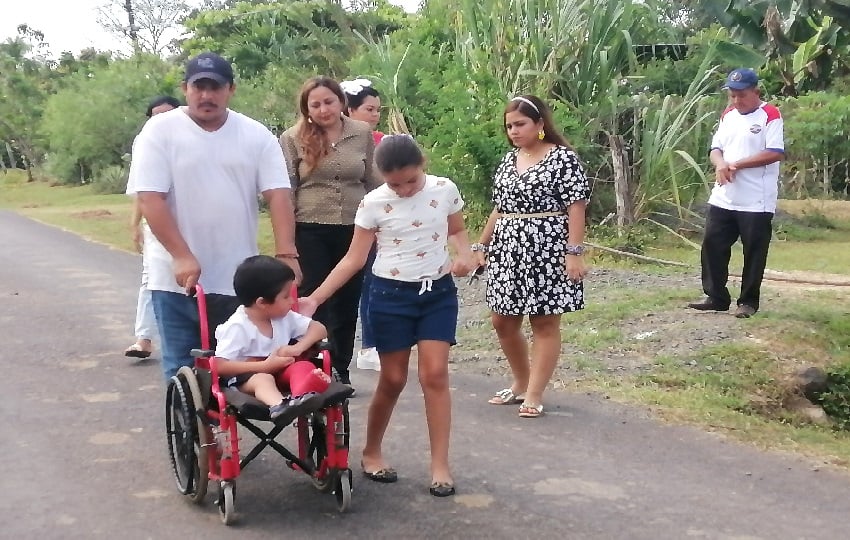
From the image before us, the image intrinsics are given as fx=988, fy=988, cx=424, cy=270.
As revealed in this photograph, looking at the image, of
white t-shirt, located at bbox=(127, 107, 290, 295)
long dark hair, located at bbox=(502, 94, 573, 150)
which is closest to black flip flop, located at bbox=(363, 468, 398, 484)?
white t-shirt, located at bbox=(127, 107, 290, 295)

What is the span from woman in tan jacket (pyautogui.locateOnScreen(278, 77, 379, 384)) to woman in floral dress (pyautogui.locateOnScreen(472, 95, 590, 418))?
2.57ft

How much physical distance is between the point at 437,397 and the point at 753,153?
4041mm

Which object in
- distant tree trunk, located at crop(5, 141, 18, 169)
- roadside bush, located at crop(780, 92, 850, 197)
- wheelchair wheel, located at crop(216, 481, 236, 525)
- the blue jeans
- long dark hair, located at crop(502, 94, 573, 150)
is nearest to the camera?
wheelchair wheel, located at crop(216, 481, 236, 525)

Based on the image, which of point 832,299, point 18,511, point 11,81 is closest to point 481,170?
point 832,299

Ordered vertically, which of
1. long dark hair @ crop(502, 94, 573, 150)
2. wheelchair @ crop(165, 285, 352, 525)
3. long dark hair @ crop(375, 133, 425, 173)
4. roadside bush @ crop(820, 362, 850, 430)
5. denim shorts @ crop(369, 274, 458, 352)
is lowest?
roadside bush @ crop(820, 362, 850, 430)

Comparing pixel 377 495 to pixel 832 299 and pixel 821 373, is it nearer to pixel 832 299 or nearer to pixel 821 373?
pixel 821 373

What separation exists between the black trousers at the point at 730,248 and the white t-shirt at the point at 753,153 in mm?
83

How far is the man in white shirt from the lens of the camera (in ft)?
13.6

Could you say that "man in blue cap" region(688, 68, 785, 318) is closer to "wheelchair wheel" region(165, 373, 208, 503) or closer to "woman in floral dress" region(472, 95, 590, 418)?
"woman in floral dress" region(472, 95, 590, 418)

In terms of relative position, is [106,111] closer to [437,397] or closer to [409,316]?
[409,316]

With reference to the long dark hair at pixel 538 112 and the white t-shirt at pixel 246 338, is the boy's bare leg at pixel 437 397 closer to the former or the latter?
the white t-shirt at pixel 246 338

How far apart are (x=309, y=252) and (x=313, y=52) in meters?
19.0

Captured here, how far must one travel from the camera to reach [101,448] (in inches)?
201

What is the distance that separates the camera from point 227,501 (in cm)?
393
